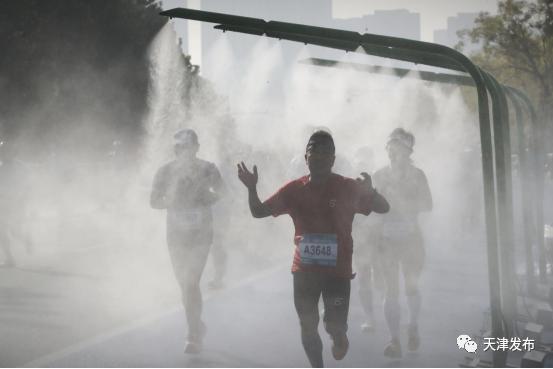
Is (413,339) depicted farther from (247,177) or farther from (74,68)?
(74,68)

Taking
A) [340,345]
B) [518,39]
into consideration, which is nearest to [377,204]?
[340,345]

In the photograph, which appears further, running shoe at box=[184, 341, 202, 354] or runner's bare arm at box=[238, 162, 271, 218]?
running shoe at box=[184, 341, 202, 354]

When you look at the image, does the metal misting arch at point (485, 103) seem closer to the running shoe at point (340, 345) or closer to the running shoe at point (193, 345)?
the running shoe at point (340, 345)

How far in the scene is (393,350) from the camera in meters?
6.98

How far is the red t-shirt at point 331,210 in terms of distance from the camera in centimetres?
539

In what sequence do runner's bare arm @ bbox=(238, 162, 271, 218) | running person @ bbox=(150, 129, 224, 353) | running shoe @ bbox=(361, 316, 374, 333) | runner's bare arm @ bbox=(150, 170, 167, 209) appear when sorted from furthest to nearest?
1. running shoe @ bbox=(361, 316, 374, 333)
2. runner's bare arm @ bbox=(150, 170, 167, 209)
3. running person @ bbox=(150, 129, 224, 353)
4. runner's bare arm @ bbox=(238, 162, 271, 218)

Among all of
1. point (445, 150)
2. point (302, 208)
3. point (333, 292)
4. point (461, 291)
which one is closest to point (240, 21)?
point (302, 208)

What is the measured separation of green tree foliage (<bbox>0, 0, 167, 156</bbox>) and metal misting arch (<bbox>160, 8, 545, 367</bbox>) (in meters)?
23.4

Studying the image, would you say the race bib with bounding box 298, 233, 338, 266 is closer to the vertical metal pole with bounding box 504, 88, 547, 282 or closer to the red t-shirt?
the red t-shirt

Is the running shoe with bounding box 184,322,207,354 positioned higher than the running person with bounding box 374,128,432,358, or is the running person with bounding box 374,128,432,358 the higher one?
the running person with bounding box 374,128,432,358

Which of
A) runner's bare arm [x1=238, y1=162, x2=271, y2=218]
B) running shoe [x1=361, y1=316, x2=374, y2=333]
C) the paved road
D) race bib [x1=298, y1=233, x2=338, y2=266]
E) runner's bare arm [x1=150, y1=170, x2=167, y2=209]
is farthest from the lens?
running shoe [x1=361, y1=316, x2=374, y2=333]

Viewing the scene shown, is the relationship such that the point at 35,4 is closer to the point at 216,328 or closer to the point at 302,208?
the point at 216,328

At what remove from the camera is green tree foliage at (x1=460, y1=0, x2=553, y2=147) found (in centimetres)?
3108

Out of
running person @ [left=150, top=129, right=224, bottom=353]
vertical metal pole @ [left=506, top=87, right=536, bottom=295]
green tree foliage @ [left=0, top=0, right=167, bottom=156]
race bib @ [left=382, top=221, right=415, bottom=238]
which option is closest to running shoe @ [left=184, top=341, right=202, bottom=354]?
running person @ [left=150, top=129, right=224, bottom=353]
